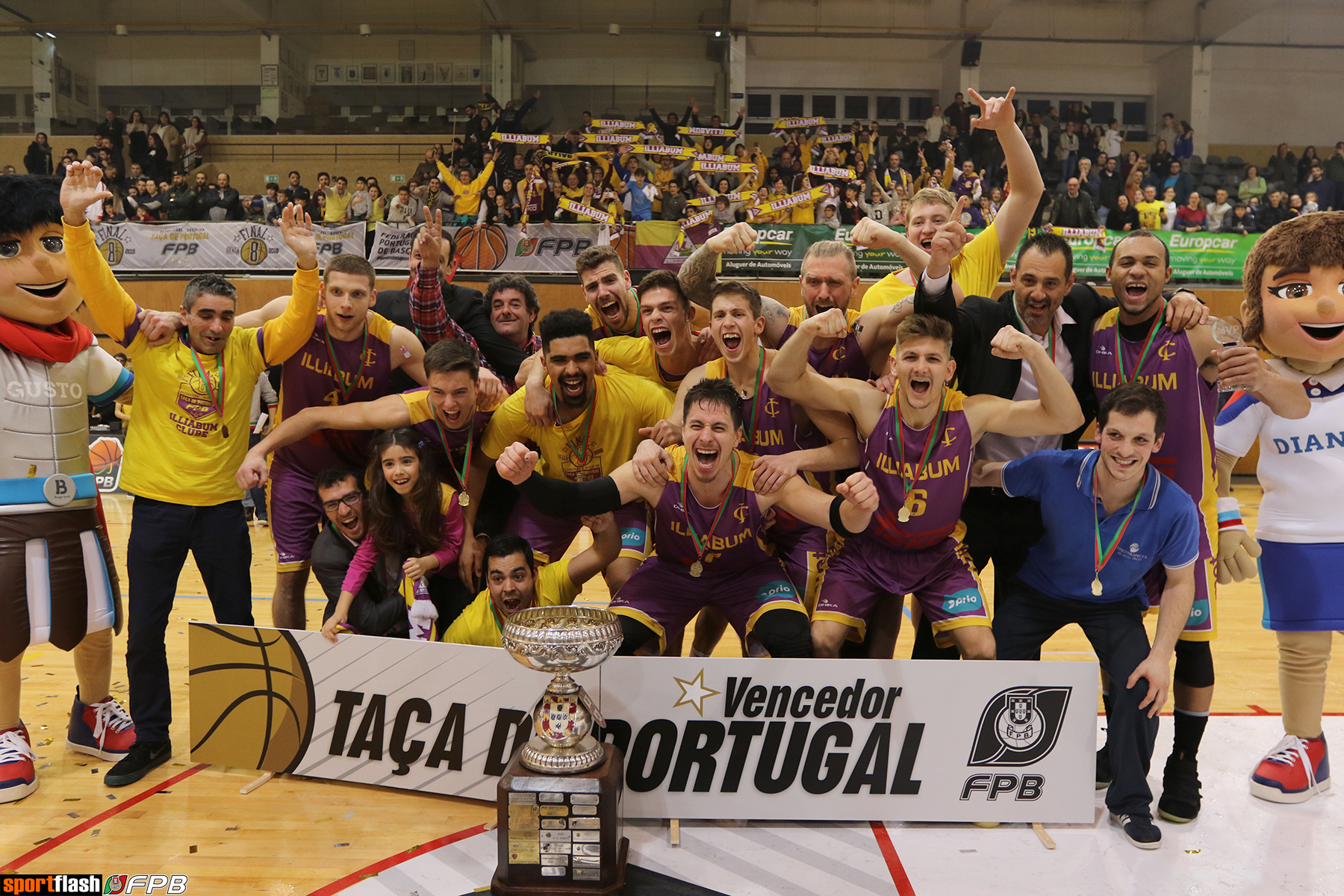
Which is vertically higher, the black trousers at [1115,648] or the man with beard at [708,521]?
the man with beard at [708,521]

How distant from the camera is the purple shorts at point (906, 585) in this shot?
3.73 m

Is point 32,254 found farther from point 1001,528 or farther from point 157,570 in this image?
point 1001,528

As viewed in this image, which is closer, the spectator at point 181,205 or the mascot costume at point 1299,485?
the mascot costume at point 1299,485

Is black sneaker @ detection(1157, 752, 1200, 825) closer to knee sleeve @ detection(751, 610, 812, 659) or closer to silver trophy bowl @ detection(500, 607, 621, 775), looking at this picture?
knee sleeve @ detection(751, 610, 812, 659)

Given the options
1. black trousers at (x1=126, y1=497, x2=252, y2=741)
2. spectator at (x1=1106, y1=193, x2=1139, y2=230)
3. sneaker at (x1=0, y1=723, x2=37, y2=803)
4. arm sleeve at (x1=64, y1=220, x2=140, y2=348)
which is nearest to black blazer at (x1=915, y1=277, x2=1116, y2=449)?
black trousers at (x1=126, y1=497, x2=252, y2=741)

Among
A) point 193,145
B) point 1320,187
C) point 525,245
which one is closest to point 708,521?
point 525,245

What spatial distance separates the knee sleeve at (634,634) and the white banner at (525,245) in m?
9.83

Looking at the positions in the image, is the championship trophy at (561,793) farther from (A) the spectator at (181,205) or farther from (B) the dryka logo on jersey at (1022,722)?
(A) the spectator at (181,205)

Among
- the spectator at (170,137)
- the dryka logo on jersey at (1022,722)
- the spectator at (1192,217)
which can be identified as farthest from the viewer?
the spectator at (170,137)

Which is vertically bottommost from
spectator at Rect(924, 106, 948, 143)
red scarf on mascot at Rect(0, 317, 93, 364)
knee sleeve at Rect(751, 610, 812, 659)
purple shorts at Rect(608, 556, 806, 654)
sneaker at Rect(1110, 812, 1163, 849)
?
sneaker at Rect(1110, 812, 1163, 849)

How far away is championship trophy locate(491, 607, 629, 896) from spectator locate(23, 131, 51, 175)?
64.1 feet

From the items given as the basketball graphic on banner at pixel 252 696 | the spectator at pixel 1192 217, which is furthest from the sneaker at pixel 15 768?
the spectator at pixel 1192 217

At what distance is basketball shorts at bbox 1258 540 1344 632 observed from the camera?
3.79 m

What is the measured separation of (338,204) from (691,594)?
1389cm
